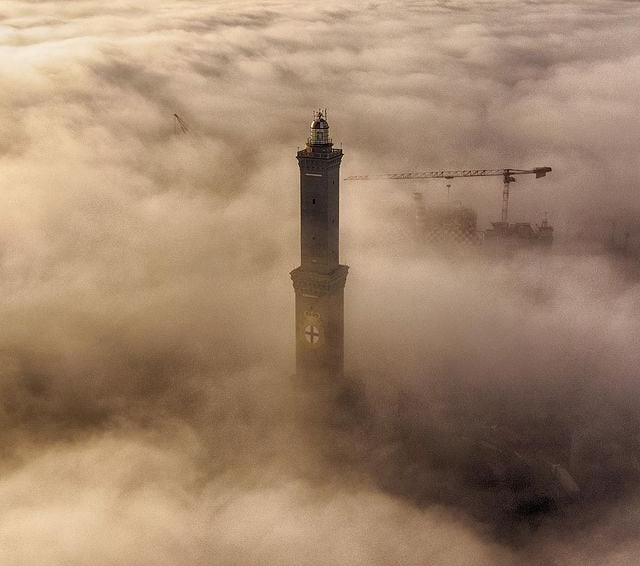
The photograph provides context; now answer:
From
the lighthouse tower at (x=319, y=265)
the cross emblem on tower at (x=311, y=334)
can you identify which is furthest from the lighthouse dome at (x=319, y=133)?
the cross emblem on tower at (x=311, y=334)

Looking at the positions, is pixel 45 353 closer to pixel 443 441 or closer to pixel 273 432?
pixel 273 432

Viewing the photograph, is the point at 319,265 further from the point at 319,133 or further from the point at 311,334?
the point at 319,133

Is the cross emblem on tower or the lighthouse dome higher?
the lighthouse dome

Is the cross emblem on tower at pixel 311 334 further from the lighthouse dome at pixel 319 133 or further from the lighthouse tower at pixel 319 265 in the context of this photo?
the lighthouse dome at pixel 319 133

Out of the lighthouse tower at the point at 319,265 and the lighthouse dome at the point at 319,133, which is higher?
the lighthouse dome at the point at 319,133

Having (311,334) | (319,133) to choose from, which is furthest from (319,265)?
(319,133)

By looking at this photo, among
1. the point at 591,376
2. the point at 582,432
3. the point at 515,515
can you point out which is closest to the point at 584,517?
the point at 515,515

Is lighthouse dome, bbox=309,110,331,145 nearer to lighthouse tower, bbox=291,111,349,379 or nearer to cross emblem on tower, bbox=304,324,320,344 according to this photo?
lighthouse tower, bbox=291,111,349,379

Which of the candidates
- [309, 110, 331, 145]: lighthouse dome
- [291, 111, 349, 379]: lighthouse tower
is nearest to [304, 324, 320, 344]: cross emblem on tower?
[291, 111, 349, 379]: lighthouse tower
